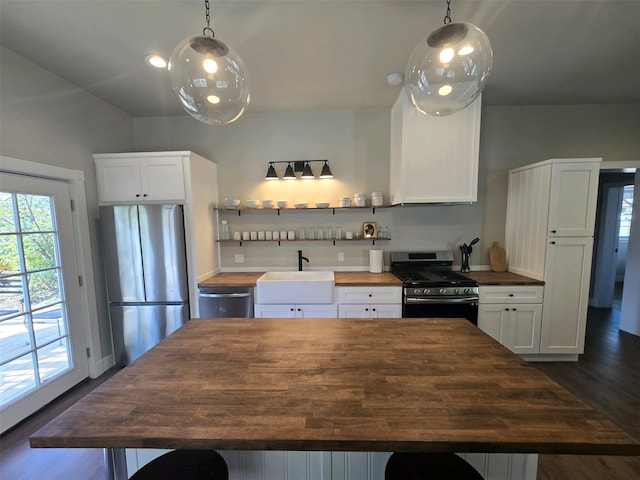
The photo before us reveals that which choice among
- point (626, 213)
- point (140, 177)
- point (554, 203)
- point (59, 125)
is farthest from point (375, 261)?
point (626, 213)

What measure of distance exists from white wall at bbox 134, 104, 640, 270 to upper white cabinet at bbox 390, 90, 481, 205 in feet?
1.80

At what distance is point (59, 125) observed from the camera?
2363mm

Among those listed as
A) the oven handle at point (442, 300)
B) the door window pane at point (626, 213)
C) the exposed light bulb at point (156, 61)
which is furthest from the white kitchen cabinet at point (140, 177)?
the door window pane at point (626, 213)

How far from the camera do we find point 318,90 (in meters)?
2.65

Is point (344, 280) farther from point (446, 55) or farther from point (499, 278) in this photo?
point (446, 55)

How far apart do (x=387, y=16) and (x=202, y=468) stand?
99.9 inches

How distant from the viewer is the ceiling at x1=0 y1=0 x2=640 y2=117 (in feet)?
5.34

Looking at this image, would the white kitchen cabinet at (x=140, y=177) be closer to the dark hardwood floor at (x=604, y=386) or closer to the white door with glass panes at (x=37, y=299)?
the white door with glass panes at (x=37, y=299)

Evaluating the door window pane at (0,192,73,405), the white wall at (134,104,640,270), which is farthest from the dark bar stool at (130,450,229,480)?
the white wall at (134,104,640,270)

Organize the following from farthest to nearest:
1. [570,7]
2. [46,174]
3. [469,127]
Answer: [469,127]
[46,174]
[570,7]

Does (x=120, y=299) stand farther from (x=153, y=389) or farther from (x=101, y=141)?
(x=153, y=389)

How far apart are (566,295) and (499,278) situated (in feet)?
→ 2.03

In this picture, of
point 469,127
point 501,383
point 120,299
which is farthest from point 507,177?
point 120,299

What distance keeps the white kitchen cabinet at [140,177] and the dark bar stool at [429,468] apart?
275 centimetres
